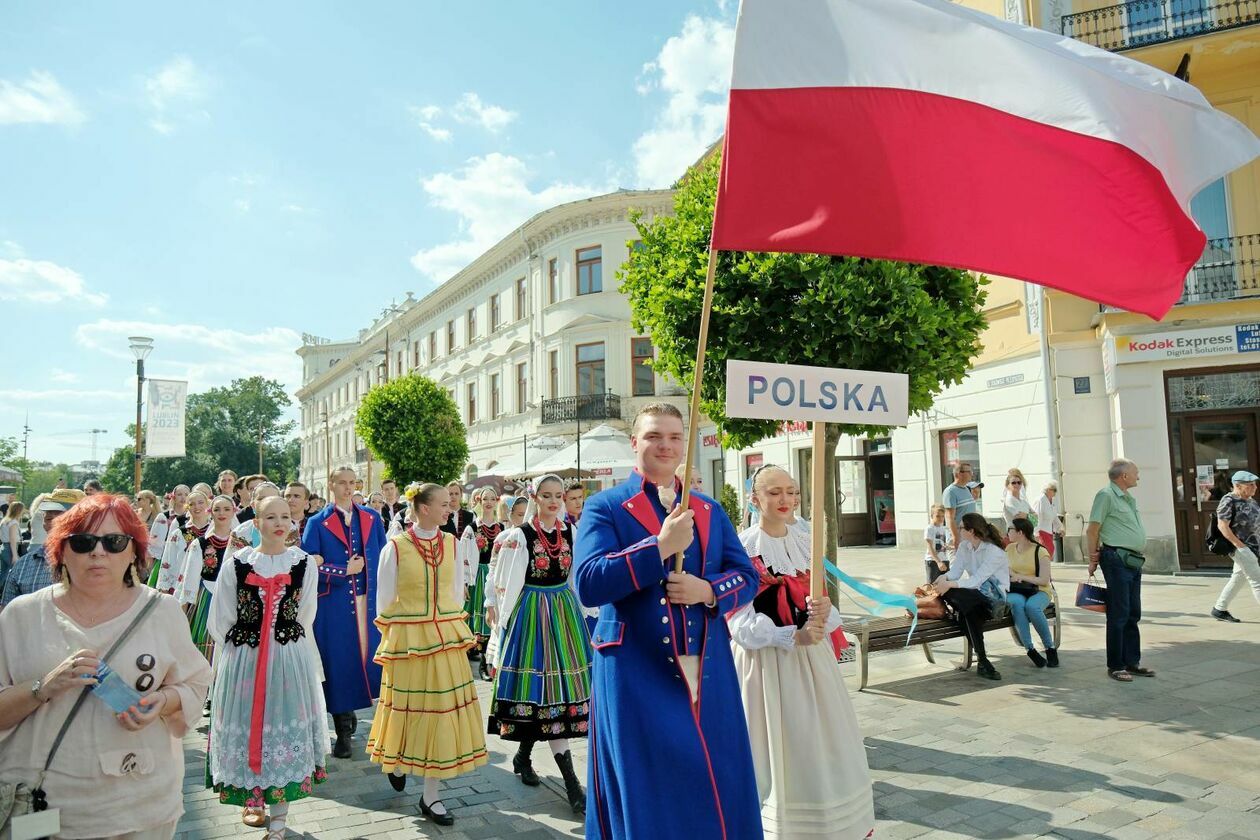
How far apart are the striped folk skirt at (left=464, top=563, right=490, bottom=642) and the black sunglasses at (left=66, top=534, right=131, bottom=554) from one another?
7.00 metres

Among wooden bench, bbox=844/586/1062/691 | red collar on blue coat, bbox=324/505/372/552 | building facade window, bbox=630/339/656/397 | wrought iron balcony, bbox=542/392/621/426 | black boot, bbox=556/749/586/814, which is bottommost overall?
black boot, bbox=556/749/586/814

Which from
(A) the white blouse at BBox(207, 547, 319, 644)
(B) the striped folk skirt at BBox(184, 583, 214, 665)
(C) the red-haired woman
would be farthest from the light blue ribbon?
(B) the striped folk skirt at BBox(184, 583, 214, 665)

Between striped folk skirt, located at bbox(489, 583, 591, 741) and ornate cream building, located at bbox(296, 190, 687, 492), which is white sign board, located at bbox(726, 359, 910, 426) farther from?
ornate cream building, located at bbox(296, 190, 687, 492)

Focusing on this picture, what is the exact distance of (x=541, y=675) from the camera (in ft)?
17.5

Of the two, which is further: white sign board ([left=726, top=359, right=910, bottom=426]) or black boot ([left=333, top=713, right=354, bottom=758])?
black boot ([left=333, top=713, right=354, bottom=758])

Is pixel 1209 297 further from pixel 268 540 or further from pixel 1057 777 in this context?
pixel 268 540

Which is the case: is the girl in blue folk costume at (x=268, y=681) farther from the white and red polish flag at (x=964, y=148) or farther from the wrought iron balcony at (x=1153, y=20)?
the wrought iron balcony at (x=1153, y=20)

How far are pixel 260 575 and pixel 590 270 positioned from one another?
2840 cm

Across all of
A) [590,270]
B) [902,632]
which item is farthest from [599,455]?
[590,270]

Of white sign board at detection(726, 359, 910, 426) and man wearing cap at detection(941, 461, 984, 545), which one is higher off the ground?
white sign board at detection(726, 359, 910, 426)

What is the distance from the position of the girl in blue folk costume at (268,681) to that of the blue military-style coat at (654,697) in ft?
7.81

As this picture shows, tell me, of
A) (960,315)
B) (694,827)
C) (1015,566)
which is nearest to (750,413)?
(694,827)

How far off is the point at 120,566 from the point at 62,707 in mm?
460

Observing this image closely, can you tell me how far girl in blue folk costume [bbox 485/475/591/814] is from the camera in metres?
5.23
